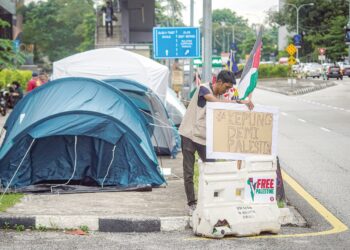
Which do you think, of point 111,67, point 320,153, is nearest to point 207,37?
point 111,67

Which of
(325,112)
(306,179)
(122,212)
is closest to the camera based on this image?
(122,212)

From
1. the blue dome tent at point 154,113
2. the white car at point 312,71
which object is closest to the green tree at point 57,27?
the white car at point 312,71

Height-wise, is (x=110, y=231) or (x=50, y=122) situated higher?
(x=50, y=122)

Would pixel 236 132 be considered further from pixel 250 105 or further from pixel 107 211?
pixel 107 211

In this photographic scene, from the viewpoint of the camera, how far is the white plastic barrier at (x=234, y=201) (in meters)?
8.27

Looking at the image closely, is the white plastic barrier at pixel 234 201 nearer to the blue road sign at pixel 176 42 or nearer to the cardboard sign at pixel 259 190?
the cardboard sign at pixel 259 190

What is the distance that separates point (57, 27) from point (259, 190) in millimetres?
108748

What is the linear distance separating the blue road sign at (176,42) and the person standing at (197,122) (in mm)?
12869

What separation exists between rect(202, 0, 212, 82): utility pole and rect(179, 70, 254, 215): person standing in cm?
662

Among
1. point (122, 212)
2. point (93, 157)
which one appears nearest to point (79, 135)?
point (93, 157)

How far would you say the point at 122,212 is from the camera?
938 centimetres

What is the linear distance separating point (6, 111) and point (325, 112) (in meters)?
12.8

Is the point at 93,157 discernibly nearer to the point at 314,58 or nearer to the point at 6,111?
the point at 6,111

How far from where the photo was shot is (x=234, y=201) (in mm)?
8430
